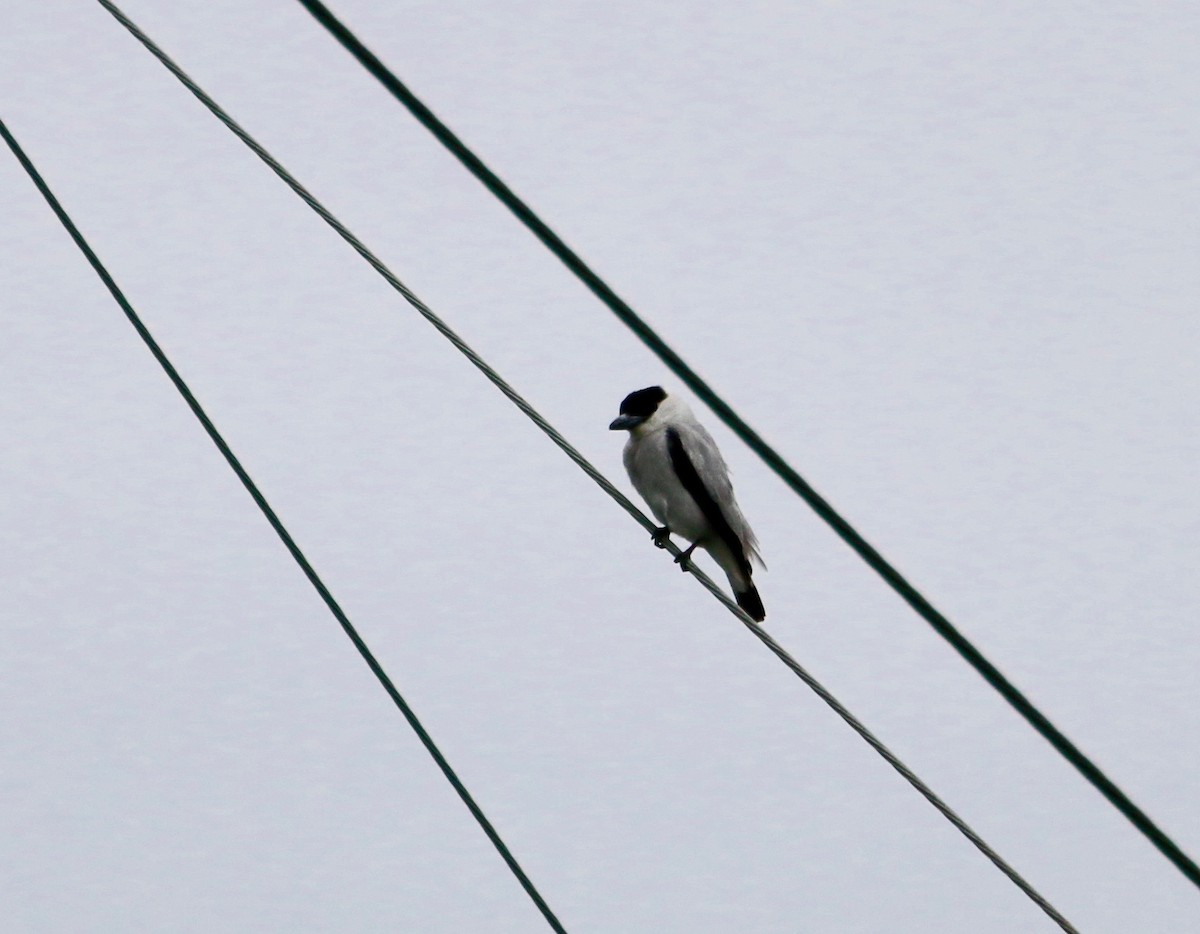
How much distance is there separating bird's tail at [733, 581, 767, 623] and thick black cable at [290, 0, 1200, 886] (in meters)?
4.75

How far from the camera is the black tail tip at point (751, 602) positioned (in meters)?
7.81

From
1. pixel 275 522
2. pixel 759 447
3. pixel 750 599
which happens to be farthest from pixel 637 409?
pixel 759 447

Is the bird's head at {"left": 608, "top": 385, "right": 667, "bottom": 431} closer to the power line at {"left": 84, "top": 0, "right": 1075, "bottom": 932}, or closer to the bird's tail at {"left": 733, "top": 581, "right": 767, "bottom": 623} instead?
the bird's tail at {"left": 733, "top": 581, "right": 767, "bottom": 623}

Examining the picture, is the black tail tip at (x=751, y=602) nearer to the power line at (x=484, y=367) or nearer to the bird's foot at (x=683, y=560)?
the bird's foot at (x=683, y=560)

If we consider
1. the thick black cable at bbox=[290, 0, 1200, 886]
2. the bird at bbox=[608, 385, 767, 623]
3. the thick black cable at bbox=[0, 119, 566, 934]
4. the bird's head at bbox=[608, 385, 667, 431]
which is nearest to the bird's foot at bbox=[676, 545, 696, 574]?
the bird at bbox=[608, 385, 767, 623]

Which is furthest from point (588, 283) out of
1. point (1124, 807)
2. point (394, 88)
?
point (1124, 807)

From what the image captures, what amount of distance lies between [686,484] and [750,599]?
2.44ft

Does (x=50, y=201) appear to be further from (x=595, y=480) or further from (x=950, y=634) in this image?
(x=950, y=634)

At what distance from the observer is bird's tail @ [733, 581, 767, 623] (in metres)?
7.81

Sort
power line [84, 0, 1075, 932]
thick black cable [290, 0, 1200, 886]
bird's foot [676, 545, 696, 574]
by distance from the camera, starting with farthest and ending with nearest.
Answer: bird's foot [676, 545, 696, 574] < power line [84, 0, 1075, 932] < thick black cable [290, 0, 1200, 886]

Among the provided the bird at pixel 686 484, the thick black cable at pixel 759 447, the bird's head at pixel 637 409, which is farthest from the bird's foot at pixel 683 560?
the thick black cable at pixel 759 447

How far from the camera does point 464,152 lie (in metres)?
2.57

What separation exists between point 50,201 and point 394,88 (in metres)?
2.73

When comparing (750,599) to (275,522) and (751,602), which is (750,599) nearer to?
(751,602)
